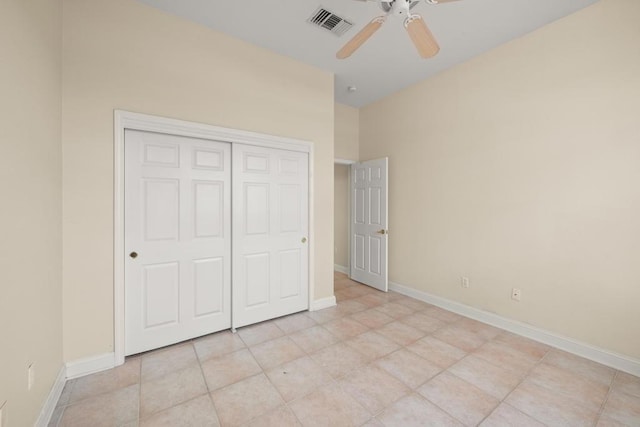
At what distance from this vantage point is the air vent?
2.34 m

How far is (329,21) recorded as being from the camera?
2441 mm

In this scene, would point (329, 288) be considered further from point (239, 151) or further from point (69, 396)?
point (69, 396)

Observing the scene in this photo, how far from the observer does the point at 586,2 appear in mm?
2211

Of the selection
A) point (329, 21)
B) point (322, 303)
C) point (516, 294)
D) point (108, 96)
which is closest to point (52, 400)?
point (108, 96)

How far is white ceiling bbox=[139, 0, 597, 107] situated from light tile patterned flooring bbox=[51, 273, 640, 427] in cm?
308

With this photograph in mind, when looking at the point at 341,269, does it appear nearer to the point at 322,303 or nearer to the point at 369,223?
the point at 369,223

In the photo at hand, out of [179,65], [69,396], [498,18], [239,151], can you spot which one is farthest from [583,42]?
[69,396]

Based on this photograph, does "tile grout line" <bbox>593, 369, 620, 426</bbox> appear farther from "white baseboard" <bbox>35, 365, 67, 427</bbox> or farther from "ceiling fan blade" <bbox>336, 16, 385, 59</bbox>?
A: "white baseboard" <bbox>35, 365, 67, 427</bbox>

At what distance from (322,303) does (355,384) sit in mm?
1460

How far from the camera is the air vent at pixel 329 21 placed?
7.68ft

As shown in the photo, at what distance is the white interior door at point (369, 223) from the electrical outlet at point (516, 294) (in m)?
1.59

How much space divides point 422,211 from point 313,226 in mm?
1614

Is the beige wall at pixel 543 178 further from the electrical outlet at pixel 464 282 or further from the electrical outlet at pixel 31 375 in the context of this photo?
the electrical outlet at pixel 31 375

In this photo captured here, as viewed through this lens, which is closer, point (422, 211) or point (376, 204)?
point (422, 211)
